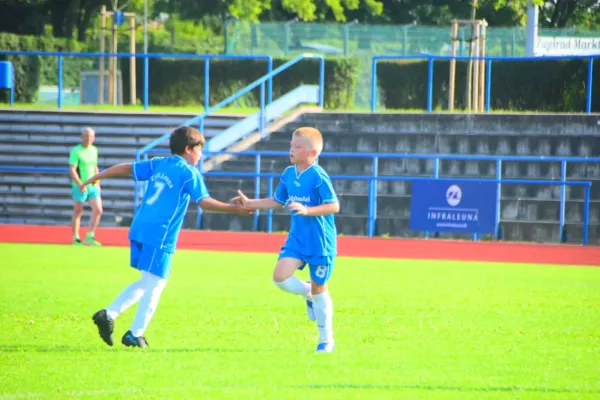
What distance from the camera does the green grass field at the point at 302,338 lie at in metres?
6.39

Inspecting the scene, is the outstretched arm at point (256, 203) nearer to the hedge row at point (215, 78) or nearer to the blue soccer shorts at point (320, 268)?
the blue soccer shorts at point (320, 268)

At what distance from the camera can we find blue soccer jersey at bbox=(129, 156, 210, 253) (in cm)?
772

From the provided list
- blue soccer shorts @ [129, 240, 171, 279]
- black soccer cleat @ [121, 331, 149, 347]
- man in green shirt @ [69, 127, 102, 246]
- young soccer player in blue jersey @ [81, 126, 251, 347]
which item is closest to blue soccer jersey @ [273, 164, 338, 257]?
young soccer player in blue jersey @ [81, 126, 251, 347]

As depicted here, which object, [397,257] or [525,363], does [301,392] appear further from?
[397,257]

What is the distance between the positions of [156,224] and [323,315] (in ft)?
4.26

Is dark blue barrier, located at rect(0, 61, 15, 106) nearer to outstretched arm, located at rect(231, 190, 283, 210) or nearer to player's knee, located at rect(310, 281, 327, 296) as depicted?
outstretched arm, located at rect(231, 190, 283, 210)

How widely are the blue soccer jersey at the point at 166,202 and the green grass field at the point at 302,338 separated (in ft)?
2.51

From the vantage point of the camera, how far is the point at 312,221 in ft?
25.5

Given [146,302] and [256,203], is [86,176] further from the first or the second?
[146,302]

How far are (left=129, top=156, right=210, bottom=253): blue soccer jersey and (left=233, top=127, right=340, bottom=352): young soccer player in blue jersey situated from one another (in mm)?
388

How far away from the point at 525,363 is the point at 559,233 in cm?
1380

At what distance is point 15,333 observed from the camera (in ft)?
27.5

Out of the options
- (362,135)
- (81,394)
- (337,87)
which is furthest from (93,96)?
(81,394)

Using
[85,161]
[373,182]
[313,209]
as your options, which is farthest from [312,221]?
[373,182]
